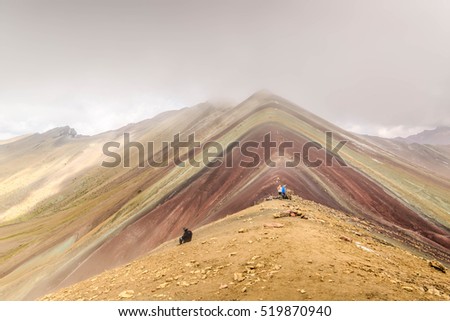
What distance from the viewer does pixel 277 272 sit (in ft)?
37.7

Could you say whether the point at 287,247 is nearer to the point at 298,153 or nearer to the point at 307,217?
the point at 307,217

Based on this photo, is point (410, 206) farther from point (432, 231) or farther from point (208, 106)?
point (208, 106)

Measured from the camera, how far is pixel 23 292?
35781 millimetres

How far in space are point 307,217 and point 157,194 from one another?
102 ft

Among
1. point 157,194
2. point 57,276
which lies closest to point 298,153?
point 157,194

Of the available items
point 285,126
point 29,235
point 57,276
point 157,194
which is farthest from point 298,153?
point 29,235

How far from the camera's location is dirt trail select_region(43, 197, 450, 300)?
34.0ft

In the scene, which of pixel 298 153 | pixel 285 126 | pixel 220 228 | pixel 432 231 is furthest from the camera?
pixel 285 126

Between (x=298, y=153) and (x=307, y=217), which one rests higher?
(x=298, y=153)

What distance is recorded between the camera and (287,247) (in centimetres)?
1359

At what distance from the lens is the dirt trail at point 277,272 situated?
408 inches

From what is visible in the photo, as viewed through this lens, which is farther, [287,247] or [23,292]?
[23,292]

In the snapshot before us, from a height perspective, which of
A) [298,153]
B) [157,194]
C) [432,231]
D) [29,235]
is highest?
[298,153]
